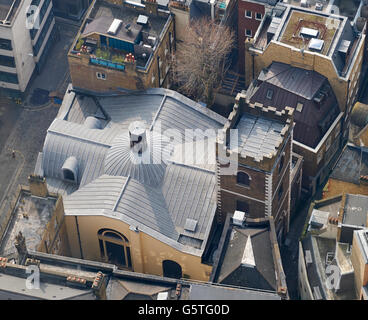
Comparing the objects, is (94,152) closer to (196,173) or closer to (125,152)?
(125,152)

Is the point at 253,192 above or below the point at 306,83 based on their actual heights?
below

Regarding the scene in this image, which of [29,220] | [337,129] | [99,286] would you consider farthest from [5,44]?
[99,286]

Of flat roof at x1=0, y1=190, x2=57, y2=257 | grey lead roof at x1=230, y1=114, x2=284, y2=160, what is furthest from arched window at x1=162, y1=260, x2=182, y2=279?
grey lead roof at x1=230, y1=114, x2=284, y2=160

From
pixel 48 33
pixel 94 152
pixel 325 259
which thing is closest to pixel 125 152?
pixel 94 152

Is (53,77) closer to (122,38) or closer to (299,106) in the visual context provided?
(122,38)

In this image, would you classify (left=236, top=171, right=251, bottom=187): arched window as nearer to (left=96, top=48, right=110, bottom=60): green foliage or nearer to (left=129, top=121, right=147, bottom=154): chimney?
(left=129, top=121, right=147, bottom=154): chimney

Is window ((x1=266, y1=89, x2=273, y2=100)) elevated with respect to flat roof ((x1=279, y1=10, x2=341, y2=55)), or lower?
lower

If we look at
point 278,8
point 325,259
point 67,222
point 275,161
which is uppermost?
point 278,8
